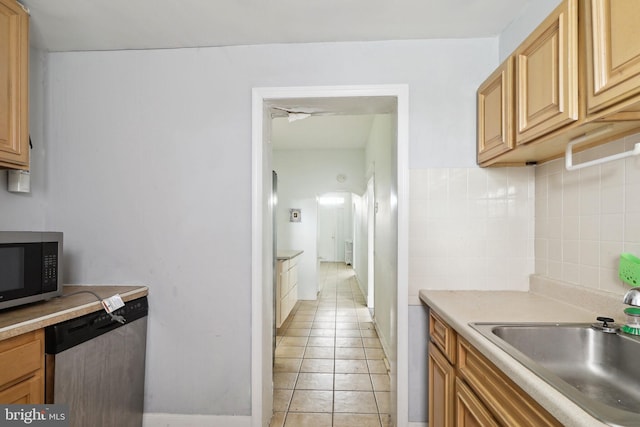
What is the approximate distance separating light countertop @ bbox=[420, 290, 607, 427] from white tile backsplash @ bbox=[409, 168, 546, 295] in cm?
9

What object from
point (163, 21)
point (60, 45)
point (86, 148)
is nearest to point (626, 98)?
point (163, 21)

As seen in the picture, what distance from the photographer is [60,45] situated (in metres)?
2.06

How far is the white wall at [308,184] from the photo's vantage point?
584 centimetres

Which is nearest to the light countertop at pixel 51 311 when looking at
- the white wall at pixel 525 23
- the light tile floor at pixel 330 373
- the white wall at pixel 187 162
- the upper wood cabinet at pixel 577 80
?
the white wall at pixel 187 162

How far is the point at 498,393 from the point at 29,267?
76.8 inches

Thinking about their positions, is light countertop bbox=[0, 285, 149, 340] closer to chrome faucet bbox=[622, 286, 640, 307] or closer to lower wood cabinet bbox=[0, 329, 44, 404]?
lower wood cabinet bbox=[0, 329, 44, 404]

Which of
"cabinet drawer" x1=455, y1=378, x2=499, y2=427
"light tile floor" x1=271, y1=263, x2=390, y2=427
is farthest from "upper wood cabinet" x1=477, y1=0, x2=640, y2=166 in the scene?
"light tile floor" x1=271, y1=263, x2=390, y2=427

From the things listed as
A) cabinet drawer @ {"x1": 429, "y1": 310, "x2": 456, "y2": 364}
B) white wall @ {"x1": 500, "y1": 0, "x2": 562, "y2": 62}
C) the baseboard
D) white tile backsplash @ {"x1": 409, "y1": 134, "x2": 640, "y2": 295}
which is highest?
white wall @ {"x1": 500, "y1": 0, "x2": 562, "y2": 62}

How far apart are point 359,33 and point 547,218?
1.46 m

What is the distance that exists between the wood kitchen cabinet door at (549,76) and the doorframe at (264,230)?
0.65m

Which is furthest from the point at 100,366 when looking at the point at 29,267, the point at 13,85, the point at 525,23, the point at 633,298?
the point at 525,23

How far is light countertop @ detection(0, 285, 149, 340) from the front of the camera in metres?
1.29

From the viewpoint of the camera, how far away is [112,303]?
5.62 ft

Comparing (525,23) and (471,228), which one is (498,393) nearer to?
(471,228)
